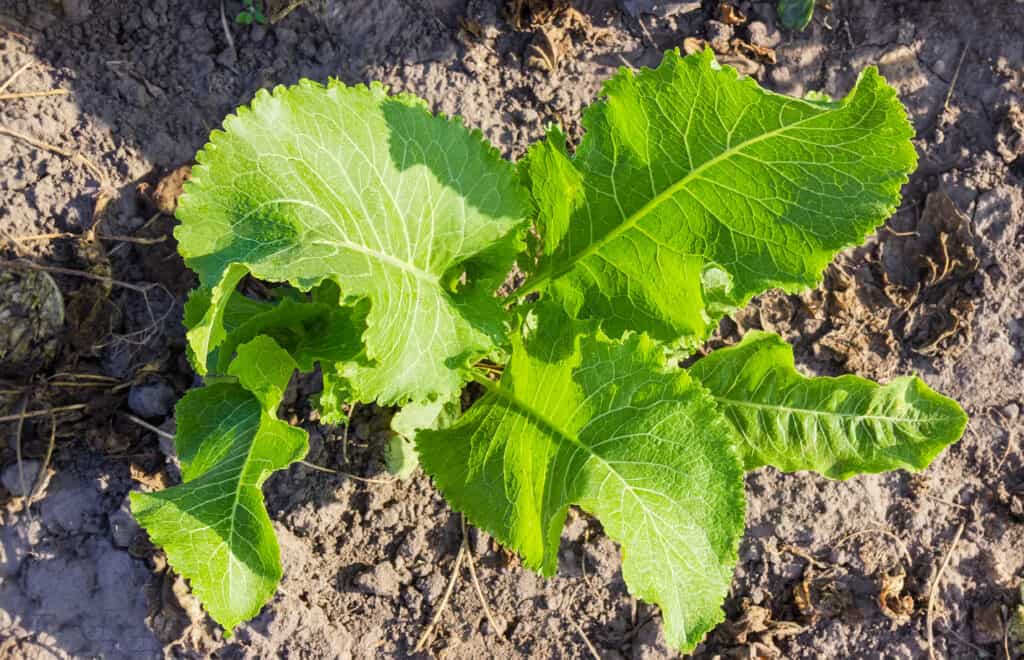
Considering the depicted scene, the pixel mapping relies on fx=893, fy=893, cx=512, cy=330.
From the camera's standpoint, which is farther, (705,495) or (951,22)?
(951,22)

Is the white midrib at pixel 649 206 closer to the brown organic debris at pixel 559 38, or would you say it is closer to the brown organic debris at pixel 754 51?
the brown organic debris at pixel 559 38

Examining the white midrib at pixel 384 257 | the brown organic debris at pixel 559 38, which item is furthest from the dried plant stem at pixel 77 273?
the brown organic debris at pixel 559 38

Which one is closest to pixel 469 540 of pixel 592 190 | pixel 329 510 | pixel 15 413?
pixel 329 510

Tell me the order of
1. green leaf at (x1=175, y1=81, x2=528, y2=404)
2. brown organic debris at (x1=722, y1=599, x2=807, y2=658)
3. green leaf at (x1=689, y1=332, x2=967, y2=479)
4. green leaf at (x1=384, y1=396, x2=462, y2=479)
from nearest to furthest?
green leaf at (x1=175, y1=81, x2=528, y2=404), green leaf at (x1=689, y1=332, x2=967, y2=479), green leaf at (x1=384, y1=396, x2=462, y2=479), brown organic debris at (x1=722, y1=599, x2=807, y2=658)

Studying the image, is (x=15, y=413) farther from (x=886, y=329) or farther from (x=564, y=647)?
(x=886, y=329)

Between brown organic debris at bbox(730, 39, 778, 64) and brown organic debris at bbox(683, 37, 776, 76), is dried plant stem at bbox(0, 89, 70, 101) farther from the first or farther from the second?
brown organic debris at bbox(730, 39, 778, 64)

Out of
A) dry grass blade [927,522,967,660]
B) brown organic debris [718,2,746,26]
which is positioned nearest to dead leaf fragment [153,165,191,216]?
brown organic debris [718,2,746,26]
